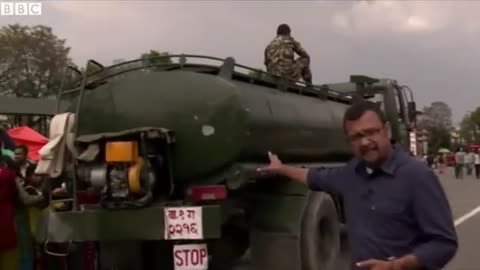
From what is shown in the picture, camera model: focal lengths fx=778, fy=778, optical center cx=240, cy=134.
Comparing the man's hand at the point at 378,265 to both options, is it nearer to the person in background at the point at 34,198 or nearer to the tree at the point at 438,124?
the person in background at the point at 34,198

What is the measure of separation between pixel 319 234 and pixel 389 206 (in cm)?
419

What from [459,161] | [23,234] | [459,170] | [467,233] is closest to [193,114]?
[23,234]

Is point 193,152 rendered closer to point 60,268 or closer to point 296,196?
point 296,196

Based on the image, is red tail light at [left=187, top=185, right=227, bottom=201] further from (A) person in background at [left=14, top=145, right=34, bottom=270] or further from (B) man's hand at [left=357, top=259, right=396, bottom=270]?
(B) man's hand at [left=357, top=259, right=396, bottom=270]

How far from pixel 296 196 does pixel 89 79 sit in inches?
82.8

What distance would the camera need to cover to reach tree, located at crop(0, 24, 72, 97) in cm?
5250

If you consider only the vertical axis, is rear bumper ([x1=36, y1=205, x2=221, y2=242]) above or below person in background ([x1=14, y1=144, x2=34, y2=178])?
below

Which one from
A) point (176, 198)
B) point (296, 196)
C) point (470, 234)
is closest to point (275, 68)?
point (296, 196)

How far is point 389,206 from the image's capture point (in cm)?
327

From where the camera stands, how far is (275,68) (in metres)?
9.48

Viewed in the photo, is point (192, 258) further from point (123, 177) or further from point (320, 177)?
point (320, 177)

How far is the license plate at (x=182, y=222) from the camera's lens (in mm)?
5906

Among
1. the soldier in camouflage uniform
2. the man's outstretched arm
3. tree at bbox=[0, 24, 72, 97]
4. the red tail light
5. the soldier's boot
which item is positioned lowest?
the red tail light

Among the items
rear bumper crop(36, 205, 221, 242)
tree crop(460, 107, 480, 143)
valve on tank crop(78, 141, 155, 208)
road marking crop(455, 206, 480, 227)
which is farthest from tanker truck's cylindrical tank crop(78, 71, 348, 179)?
tree crop(460, 107, 480, 143)
